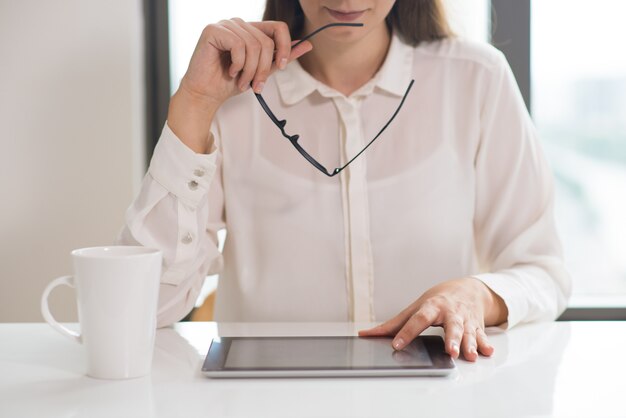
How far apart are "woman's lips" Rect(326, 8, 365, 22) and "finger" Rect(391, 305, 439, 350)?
0.52 m

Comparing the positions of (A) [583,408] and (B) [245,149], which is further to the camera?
(B) [245,149]

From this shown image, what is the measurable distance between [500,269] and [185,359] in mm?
636

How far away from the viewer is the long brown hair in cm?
142

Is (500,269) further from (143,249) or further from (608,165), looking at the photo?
(608,165)

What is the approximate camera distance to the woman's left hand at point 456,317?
3.05ft

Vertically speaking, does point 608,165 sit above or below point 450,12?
below

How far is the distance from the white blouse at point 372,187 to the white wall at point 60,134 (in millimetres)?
449

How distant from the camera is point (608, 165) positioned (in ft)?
13.1

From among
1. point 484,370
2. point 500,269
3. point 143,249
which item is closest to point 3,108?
point 143,249

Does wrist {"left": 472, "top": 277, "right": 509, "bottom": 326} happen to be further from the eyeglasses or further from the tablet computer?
the eyeglasses

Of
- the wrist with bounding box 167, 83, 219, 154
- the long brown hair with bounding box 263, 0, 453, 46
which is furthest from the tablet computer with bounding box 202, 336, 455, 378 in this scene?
the long brown hair with bounding box 263, 0, 453, 46

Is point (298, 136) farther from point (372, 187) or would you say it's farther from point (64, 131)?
point (64, 131)

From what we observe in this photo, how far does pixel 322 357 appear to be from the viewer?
0.89m

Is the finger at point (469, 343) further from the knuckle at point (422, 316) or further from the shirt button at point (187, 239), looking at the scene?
the shirt button at point (187, 239)
